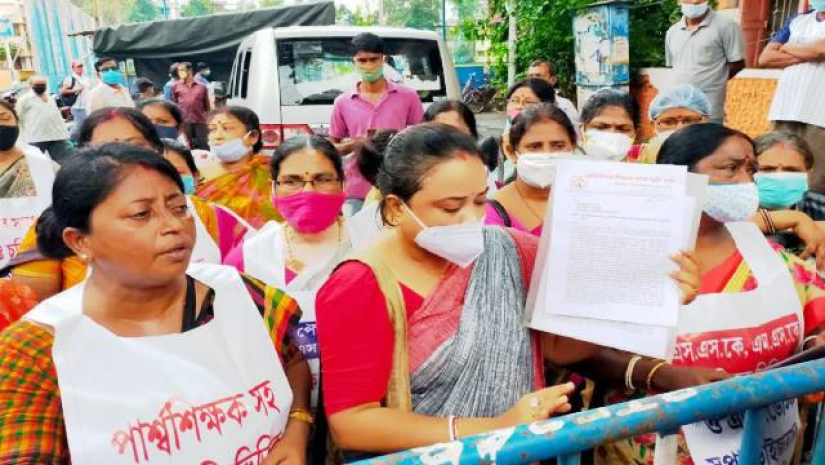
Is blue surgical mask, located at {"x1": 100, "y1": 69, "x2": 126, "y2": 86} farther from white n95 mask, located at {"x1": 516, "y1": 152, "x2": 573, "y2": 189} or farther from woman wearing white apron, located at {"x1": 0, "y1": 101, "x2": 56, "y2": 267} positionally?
white n95 mask, located at {"x1": 516, "y1": 152, "x2": 573, "y2": 189}

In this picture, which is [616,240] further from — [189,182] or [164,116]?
[164,116]

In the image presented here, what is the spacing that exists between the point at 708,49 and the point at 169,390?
16.9ft

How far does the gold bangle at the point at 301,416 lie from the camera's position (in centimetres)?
169

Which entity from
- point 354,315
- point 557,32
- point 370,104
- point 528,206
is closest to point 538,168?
point 528,206

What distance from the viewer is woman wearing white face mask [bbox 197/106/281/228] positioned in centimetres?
366

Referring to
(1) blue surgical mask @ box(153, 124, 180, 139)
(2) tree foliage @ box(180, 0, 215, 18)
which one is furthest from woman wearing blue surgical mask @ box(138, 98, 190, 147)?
(2) tree foliage @ box(180, 0, 215, 18)

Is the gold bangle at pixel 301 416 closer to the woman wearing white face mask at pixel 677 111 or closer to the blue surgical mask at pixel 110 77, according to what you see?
the woman wearing white face mask at pixel 677 111

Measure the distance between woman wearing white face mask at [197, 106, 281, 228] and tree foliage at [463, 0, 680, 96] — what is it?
674cm

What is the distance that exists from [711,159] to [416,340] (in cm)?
111

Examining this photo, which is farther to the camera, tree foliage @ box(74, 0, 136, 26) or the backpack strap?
tree foliage @ box(74, 0, 136, 26)

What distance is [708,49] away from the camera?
5320 millimetres

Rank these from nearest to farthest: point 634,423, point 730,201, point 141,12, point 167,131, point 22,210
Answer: point 634,423 < point 730,201 < point 22,210 < point 167,131 < point 141,12

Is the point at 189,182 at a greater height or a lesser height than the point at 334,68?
lesser

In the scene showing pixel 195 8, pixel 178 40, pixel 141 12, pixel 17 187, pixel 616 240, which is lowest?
pixel 17 187
